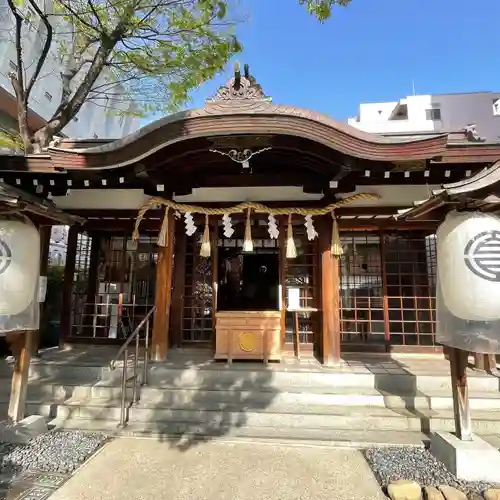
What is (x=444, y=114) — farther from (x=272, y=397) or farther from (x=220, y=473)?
(x=220, y=473)

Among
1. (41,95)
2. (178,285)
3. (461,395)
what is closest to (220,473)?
(461,395)

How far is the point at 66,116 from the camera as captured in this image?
6.57m

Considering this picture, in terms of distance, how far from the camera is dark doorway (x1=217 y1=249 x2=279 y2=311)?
6.87 meters

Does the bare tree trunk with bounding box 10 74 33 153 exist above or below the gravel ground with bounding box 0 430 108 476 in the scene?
above

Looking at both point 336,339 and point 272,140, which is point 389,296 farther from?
point 272,140

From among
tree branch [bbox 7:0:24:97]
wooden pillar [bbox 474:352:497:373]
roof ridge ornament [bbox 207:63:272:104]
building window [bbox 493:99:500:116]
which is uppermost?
building window [bbox 493:99:500:116]

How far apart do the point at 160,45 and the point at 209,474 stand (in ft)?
25.0

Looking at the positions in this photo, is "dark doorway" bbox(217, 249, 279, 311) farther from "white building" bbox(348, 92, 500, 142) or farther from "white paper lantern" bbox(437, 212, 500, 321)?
"white building" bbox(348, 92, 500, 142)

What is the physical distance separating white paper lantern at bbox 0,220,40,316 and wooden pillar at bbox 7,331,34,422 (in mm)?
637

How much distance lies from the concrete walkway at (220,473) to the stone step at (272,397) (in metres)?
0.82

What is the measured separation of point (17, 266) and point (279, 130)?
357 cm

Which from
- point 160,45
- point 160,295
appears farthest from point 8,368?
point 160,45

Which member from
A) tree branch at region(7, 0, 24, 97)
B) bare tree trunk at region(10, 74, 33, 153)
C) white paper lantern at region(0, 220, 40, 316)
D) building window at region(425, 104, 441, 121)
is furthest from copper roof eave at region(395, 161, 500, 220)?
building window at region(425, 104, 441, 121)

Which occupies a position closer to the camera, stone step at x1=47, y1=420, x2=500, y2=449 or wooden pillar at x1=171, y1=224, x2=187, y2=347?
stone step at x1=47, y1=420, x2=500, y2=449
